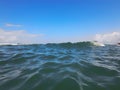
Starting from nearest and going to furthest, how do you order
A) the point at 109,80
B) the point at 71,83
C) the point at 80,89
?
1. the point at 80,89
2. the point at 71,83
3. the point at 109,80

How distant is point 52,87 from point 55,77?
31.4 inches

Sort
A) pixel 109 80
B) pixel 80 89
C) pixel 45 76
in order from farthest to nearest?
pixel 45 76, pixel 109 80, pixel 80 89

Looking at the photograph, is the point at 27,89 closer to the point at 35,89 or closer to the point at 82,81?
the point at 35,89

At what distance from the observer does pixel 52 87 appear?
356 centimetres

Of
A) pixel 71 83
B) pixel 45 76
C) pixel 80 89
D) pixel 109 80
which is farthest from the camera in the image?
pixel 45 76

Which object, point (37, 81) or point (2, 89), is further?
point (37, 81)

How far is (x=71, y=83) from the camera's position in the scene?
379cm

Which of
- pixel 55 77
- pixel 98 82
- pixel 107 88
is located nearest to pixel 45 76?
pixel 55 77

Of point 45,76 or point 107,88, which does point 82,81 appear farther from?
point 45,76

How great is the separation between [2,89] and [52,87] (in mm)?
1289

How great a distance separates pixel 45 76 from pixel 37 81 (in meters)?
0.52

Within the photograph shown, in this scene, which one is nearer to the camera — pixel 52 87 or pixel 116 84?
pixel 52 87

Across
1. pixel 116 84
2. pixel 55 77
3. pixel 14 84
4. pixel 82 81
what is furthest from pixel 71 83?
pixel 14 84

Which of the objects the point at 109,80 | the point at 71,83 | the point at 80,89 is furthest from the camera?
the point at 109,80
